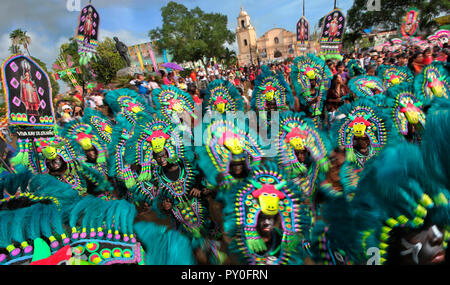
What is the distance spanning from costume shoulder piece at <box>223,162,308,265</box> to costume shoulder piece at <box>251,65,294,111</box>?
8.85 ft

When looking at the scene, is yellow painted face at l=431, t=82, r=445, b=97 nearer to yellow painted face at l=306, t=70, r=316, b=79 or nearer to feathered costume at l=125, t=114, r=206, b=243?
yellow painted face at l=306, t=70, r=316, b=79

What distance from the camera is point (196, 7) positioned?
28.8m

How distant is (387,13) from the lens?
3020cm

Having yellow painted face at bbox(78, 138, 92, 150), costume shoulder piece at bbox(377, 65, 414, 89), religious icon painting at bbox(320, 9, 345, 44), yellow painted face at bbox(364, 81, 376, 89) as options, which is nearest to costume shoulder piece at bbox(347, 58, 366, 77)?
religious icon painting at bbox(320, 9, 345, 44)

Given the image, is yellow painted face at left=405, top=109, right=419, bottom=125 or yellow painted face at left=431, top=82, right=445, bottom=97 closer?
yellow painted face at left=405, top=109, right=419, bottom=125

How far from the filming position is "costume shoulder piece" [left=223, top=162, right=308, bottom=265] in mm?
1451

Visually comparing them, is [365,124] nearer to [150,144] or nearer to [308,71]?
[150,144]

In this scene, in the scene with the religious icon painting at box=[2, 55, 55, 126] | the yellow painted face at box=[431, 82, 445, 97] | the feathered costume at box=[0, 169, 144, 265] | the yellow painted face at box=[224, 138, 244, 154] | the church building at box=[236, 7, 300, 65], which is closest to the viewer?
the feathered costume at box=[0, 169, 144, 265]

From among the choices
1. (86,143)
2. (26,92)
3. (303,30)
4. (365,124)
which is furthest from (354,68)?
(26,92)

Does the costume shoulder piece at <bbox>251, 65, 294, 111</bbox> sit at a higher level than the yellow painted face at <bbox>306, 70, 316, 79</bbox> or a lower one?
lower

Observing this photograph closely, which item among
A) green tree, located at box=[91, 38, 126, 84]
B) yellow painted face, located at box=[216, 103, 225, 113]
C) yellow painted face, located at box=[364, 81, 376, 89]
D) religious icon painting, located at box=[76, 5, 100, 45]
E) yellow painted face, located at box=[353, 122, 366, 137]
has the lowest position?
yellow painted face, located at box=[353, 122, 366, 137]

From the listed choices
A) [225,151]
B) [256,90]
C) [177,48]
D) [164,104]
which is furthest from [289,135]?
[177,48]

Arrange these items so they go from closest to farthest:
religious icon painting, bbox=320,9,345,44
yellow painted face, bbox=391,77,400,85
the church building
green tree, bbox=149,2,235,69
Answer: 1. yellow painted face, bbox=391,77,400,85
2. religious icon painting, bbox=320,9,345,44
3. green tree, bbox=149,2,235,69
4. the church building

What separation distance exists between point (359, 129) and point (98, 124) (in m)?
3.63
